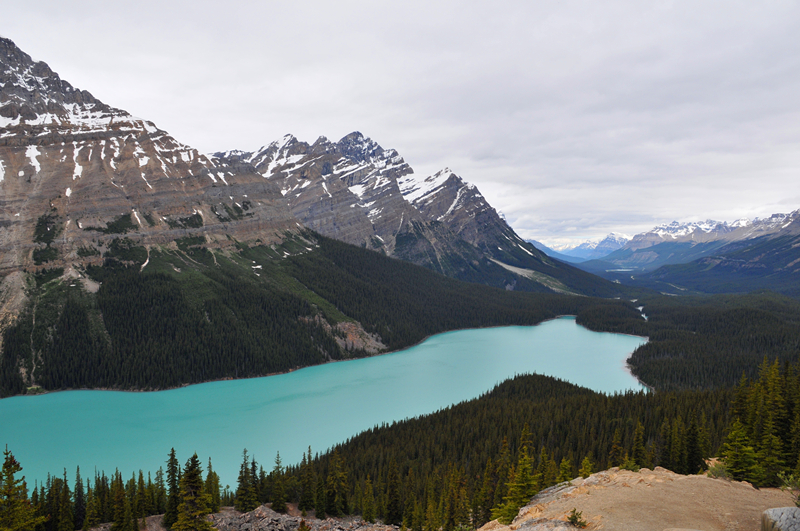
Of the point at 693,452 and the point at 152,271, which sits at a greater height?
the point at 152,271

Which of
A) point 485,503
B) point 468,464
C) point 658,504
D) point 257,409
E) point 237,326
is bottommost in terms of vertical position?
point 468,464

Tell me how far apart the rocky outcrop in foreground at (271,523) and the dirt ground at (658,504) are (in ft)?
44.1

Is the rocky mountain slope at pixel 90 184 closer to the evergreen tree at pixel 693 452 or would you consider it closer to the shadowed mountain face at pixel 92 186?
the shadowed mountain face at pixel 92 186

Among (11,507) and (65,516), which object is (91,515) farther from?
(11,507)

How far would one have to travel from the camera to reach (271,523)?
3619 centimetres

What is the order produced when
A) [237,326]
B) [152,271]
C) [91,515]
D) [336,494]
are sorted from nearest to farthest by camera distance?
[91,515]
[336,494]
[237,326]
[152,271]

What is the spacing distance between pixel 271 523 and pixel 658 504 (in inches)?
1036

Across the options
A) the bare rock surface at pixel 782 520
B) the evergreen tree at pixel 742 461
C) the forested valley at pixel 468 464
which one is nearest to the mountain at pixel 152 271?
the forested valley at pixel 468 464

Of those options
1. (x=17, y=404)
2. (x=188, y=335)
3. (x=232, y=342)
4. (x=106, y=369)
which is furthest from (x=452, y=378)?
(x=17, y=404)

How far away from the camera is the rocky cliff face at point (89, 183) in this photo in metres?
125

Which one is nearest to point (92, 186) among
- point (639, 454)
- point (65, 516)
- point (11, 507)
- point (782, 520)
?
point (65, 516)

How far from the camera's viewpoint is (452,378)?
10894 centimetres

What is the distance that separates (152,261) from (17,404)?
55170mm

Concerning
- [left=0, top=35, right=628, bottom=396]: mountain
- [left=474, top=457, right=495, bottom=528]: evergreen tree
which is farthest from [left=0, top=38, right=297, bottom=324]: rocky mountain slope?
[left=474, top=457, right=495, bottom=528]: evergreen tree
